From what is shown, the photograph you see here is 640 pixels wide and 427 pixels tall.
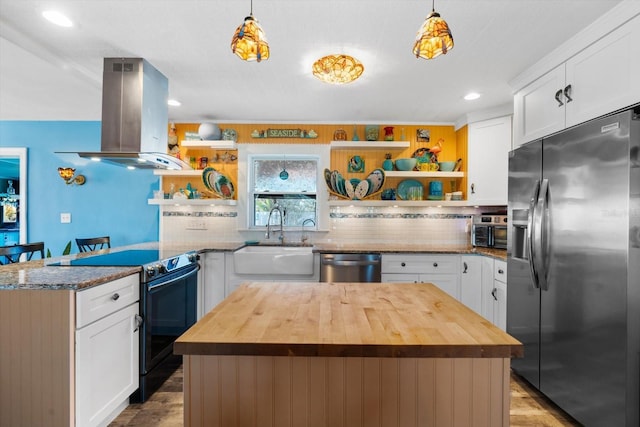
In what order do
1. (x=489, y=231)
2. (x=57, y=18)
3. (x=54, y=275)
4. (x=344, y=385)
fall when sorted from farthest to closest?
1. (x=489, y=231)
2. (x=57, y=18)
3. (x=54, y=275)
4. (x=344, y=385)

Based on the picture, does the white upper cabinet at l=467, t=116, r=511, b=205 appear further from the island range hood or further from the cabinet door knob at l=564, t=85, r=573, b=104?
the island range hood

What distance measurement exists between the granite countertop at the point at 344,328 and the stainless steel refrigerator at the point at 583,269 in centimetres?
95

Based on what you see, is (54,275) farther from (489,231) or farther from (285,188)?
(489,231)

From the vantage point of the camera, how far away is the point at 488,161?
11.2 ft

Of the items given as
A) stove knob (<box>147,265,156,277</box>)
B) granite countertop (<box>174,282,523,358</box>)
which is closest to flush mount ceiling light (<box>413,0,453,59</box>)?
granite countertop (<box>174,282,523,358</box>)

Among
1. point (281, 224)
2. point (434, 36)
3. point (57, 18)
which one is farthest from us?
point (281, 224)

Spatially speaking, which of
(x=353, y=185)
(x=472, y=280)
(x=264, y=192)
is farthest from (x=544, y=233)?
(x=264, y=192)

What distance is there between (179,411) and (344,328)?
1640 mm

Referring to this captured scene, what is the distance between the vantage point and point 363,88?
2.90 meters

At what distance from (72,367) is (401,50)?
2692mm

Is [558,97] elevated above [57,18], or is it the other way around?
[57,18]

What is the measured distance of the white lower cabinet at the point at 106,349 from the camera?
1.62 meters

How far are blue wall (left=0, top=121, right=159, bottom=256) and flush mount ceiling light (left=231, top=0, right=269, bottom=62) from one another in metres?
3.14

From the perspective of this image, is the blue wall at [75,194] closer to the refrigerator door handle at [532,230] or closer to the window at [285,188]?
the window at [285,188]
